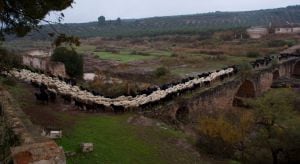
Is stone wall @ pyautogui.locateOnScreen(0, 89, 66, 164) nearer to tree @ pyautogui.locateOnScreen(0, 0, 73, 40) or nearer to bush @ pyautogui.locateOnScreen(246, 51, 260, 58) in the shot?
tree @ pyautogui.locateOnScreen(0, 0, 73, 40)

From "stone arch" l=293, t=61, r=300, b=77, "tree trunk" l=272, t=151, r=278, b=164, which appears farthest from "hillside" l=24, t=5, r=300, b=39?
"tree trunk" l=272, t=151, r=278, b=164

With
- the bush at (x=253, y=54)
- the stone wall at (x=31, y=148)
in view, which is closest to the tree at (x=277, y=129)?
the stone wall at (x=31, y=148)

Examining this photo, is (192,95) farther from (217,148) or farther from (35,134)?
(35,134)

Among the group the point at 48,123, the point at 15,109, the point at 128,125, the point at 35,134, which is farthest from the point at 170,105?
the point at 35,134

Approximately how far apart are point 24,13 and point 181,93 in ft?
41.8

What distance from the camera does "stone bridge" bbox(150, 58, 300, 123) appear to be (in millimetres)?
22566

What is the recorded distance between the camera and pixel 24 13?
45.2 ft

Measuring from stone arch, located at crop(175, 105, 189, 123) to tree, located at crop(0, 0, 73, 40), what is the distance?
10901 millimetres

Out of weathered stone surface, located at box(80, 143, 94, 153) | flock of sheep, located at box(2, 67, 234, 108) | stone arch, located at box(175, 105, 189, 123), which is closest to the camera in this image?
weathered stone surface, located at box(80, 143, 94, 153)

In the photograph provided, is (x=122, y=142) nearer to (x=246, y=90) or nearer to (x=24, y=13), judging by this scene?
(x=24, y=13)

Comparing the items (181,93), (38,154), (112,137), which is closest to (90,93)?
(112,137)

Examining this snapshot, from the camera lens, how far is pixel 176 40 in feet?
294

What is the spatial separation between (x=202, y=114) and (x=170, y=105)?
3964mm

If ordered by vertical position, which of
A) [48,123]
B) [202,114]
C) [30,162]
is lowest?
[202,114]
